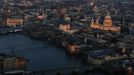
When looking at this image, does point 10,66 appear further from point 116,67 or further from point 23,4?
point 23,4

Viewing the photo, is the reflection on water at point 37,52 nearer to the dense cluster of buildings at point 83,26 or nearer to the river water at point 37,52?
the river water at point 37,52

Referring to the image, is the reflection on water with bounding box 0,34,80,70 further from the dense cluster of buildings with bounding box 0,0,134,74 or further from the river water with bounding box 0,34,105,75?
the dense cluster of buildings with bounding box 0,0,134,74

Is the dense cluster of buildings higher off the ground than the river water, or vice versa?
the dense cluster of buildings

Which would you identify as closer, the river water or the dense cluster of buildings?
the river water

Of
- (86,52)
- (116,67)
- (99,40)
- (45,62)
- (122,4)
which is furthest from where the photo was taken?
(122,4)

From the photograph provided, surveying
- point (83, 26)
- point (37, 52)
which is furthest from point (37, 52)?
point (83, 26)

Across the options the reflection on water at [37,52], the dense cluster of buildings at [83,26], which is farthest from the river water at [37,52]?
the dense cluster of buildings at [83,26]

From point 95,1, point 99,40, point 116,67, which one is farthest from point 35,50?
point 95,1

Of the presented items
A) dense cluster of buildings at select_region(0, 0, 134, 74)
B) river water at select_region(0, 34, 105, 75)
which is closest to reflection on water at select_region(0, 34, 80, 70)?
river water at select_region(0, 34, 105, 75)
